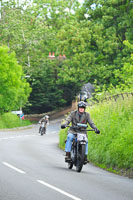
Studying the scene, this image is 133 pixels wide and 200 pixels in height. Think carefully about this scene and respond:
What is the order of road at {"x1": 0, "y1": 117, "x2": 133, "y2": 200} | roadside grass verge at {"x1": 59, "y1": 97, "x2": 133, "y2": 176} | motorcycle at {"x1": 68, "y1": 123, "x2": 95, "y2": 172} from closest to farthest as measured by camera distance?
1. road at {"x1": 0, "y1": 117, "x2": 133, "y2": 200}
2. motorcycle at {"x1": 68, "y1": 123, "x2": 95, "y2": 172}
3. roadside grass verge at {"x1": 59, "y1": 97, "x2": 133, "y2": 176}

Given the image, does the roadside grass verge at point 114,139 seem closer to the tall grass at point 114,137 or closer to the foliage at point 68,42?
the tall grass at point 114,137

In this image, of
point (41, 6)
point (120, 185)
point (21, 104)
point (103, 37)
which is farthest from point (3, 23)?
point (120, 185)

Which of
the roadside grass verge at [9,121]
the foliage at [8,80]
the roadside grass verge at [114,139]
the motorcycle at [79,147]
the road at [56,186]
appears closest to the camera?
the road at [56,186]

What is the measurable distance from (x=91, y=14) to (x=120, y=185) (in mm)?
41393

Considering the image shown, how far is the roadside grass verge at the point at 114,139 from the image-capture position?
43.7 ft

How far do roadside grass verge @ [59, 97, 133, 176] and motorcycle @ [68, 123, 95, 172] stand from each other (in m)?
1.31

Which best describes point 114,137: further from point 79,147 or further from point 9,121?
point 9,121

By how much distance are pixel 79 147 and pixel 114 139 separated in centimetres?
253

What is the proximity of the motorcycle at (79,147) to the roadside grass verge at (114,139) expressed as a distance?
1314 mm

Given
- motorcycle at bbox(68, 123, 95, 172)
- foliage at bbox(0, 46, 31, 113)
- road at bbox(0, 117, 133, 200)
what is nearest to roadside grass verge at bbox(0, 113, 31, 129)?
foliage at bbox(0, 46, 31, 113)

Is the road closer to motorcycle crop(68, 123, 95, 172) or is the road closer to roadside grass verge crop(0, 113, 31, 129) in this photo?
motorcycle crop(68, 123, 95, 172)

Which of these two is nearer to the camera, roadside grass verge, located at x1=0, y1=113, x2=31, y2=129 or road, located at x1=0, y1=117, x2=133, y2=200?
road, located at x1=0, y1=117, x2=133, y2=200

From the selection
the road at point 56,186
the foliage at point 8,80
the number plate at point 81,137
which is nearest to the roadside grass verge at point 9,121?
the foliage at point 8,80

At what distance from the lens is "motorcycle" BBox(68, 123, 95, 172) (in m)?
12.3
